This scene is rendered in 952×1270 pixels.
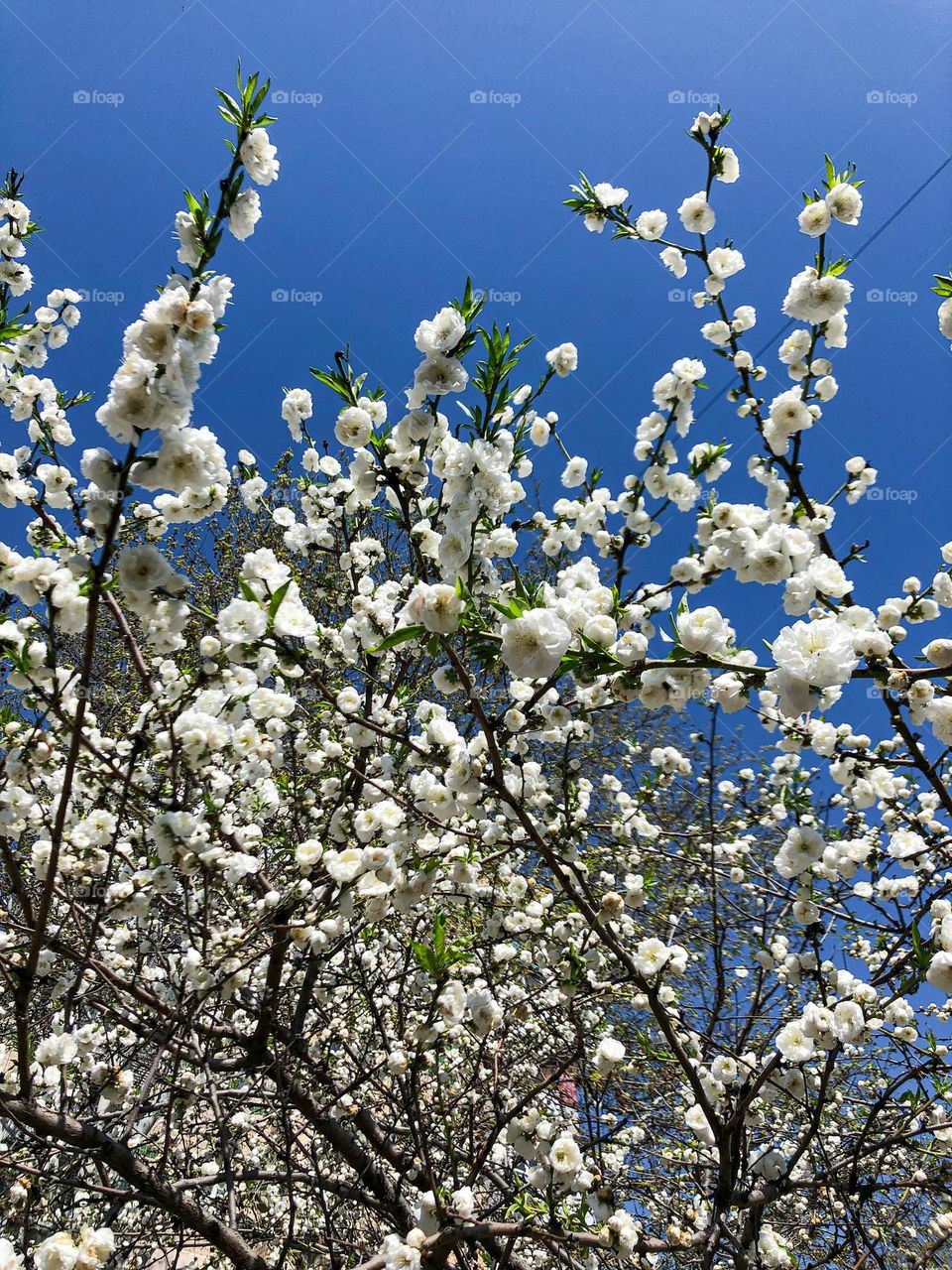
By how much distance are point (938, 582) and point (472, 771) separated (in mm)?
1596

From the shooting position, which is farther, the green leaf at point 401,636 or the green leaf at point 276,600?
the green leaf at point 276,600

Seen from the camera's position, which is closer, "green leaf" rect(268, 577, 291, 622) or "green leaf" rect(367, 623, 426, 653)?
"green leaf" rect(367, 623, 426, 653)

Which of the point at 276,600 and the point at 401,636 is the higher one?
the point at 276,600

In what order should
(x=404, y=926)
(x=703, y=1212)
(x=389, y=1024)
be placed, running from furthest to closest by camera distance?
(x=404, y=926), (x=389, y=1024), (x=703, y=1212)

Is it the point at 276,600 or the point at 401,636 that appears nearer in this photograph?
the point at 401,636

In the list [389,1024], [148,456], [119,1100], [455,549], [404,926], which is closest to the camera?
[148,456]

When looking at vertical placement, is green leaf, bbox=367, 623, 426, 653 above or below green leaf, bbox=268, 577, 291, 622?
below

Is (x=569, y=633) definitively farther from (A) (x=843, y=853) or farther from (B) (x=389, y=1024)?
(B) (x=389, y=1024)

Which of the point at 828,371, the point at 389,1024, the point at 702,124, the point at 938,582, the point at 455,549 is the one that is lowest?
the point at 389,1024

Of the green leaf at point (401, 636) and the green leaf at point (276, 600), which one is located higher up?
the green leaf at point (276, 600)

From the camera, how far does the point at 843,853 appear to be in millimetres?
2779

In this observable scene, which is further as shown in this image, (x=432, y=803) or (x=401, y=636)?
(x=432, y=803)

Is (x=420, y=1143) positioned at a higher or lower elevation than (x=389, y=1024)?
lower

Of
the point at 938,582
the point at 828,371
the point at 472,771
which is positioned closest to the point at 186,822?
the point at 472,771
